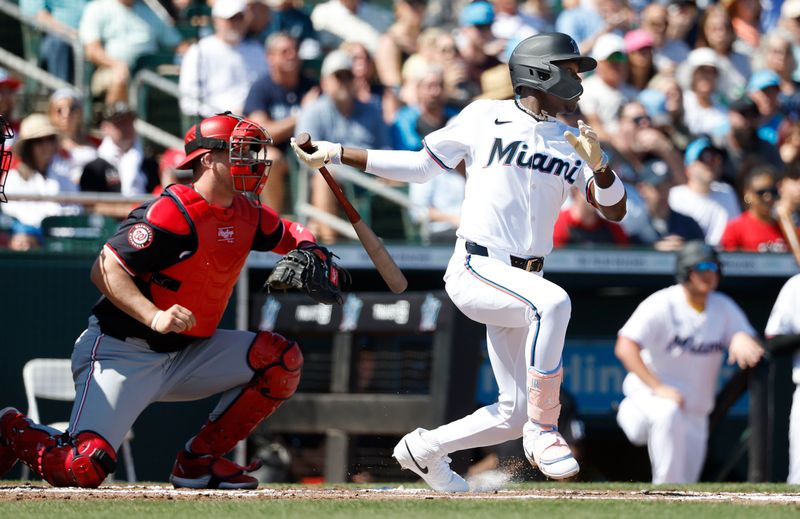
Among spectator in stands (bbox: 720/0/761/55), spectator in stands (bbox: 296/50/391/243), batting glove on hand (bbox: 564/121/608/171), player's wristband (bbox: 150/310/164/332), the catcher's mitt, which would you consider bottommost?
player's wristband (bbox: 150/310/164/332)

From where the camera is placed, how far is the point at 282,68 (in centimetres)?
1015

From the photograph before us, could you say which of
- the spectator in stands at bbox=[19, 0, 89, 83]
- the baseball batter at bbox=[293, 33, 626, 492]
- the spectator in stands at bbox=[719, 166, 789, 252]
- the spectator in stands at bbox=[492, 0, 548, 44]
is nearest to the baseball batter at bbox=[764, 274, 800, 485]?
the spectator in stands at bbox=[719, 166, 789, 252]

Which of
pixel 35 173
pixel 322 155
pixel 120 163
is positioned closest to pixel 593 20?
pixel 120 163

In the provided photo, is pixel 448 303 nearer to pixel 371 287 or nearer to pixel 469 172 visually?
pixel 371 287

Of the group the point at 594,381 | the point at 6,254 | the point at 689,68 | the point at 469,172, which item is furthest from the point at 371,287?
the point at 689,68

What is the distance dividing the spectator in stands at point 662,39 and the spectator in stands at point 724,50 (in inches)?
Answer: 10.0

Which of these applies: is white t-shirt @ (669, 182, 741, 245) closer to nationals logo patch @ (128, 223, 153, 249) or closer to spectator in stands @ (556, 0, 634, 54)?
spectator in stands @ (556, 0, 634, 54)

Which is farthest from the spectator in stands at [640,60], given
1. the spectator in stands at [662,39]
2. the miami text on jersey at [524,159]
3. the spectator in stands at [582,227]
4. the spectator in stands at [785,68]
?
the miami text on jersey at [524,159]

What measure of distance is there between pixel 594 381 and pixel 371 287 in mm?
1655

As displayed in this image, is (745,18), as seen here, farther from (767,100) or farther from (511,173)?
(511,173)

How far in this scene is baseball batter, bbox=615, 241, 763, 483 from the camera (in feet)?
28.3

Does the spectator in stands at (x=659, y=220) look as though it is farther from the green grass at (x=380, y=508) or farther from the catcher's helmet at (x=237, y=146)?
the green grass at (x=380, y=508)

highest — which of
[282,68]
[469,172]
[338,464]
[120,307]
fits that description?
[282,68]

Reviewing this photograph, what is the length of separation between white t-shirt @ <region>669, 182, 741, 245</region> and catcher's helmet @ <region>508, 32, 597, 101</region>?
4561 millimetres
